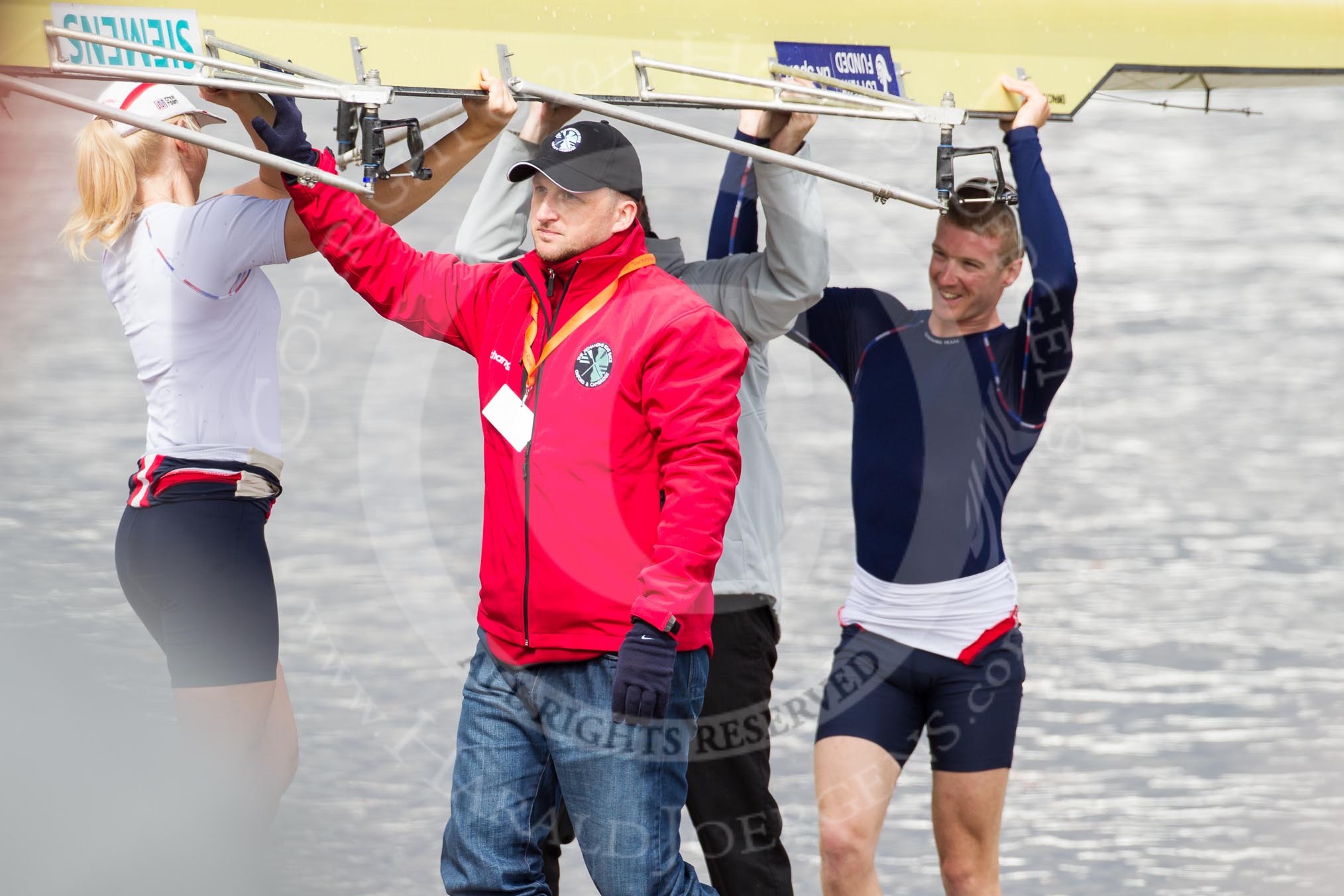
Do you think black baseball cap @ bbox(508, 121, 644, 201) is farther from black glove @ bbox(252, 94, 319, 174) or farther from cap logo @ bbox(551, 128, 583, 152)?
black glove @ bbox(252, 94, 319, 174)

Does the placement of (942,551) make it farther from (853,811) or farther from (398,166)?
(398,166)

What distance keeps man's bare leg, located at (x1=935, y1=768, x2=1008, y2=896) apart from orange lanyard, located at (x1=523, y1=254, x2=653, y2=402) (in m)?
1.48

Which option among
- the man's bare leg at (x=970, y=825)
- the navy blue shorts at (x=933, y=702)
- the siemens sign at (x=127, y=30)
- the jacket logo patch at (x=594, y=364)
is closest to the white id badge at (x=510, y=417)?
the jacket logo patch at (x=594, y=364)

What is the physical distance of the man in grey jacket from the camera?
395cm

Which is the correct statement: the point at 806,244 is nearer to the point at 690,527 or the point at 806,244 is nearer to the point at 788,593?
the point at 690,527

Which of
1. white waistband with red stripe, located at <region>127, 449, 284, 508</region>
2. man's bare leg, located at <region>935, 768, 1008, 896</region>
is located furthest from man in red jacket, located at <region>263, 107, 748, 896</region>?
man's bare leg, located at <region>935, 768, 1008, 896</region>

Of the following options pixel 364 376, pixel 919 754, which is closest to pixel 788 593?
pixel 919 754

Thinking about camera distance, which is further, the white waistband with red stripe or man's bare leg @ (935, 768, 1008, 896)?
man's bare leg @ (935, 768, 1008, 896)

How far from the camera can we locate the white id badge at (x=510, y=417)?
3443mm

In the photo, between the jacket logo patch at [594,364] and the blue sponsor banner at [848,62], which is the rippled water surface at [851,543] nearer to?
the jacket logo patch at [594,364]

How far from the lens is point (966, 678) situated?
13.4 feet

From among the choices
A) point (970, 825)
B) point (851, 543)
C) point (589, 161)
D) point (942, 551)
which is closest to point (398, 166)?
point (589, 161)

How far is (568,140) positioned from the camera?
11.5 feet

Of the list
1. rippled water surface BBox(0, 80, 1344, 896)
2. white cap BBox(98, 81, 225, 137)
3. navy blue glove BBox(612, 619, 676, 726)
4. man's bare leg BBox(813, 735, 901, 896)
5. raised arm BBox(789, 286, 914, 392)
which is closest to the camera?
navy blue glove BBox(612, 619, 676, 726)
